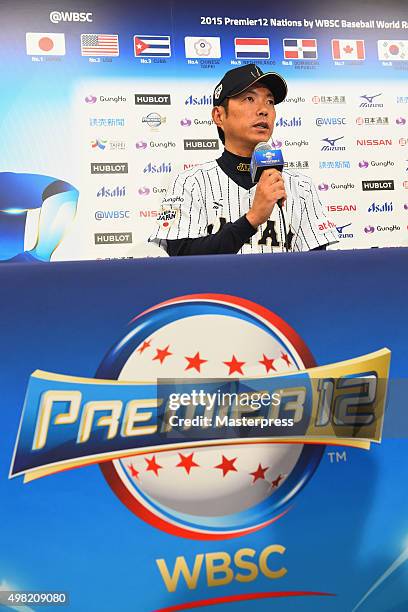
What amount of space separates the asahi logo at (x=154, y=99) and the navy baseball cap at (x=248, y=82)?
2435mm

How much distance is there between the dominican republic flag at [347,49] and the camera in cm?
515

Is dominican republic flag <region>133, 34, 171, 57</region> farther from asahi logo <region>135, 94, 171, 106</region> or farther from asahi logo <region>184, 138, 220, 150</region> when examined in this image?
asahi logo <region>184, 138, 220, 150</region>

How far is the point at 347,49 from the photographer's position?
16.9 feet

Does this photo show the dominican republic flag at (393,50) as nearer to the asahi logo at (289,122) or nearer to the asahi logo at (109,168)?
the asahi logo at (289,122)

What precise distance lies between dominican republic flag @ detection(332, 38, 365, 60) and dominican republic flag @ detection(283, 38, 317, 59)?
171 millimetres

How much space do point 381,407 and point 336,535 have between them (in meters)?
0.19

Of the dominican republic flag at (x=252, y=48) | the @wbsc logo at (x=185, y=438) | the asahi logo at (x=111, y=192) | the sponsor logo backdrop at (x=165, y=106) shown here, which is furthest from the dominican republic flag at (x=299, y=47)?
the @wbsc logo at (x=185, y=438)

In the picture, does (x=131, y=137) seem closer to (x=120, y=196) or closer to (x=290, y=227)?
(x=120, y=196)

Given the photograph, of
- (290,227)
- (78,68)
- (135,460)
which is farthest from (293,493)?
(78,68)

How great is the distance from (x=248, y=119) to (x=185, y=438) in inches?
74.8

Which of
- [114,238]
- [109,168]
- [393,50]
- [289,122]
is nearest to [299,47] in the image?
[289,122]

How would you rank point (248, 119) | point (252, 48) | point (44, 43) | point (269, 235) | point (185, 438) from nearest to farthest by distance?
point (185, 438) < point (269, 235) < point (248, 119) < point (44, 43) < point (252, 48)

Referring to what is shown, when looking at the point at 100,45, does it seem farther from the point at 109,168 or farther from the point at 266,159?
the point at 266,159

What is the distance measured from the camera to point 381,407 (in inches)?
36.6
